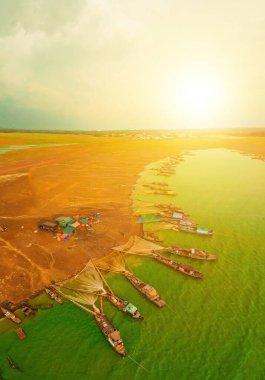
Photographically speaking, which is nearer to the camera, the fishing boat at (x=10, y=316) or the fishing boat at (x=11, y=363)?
the fishing boat at (x=11, y=363)

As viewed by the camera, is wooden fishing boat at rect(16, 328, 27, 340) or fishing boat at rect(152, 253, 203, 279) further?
fishing boat at rect(152, 253, 203, 279)

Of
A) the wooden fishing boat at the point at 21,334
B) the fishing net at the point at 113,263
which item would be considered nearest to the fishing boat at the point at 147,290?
the fishing net at the point at 113,263

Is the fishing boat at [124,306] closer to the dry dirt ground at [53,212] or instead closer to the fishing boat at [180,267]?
the dry dirt ground at [53,212]

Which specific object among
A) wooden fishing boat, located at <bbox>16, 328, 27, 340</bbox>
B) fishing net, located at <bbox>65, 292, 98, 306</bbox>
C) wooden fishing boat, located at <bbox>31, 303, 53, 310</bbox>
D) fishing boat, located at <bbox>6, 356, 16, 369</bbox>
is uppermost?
fishing net, located at <bbox>65, 292, 98, 306</bbox>

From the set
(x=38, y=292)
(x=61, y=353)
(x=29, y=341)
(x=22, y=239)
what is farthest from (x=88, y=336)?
(x=22, y=239)

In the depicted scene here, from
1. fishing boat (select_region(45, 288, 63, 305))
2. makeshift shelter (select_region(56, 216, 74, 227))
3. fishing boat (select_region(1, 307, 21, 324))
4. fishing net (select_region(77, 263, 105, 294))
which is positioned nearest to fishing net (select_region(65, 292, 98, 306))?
fishing net (select_region(77, 263, 105, 294))

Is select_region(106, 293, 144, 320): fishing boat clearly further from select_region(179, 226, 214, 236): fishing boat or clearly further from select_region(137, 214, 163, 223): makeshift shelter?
select_region(137, 214, 163, 223): makeshift shelter

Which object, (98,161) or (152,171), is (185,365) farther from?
(98,161)
